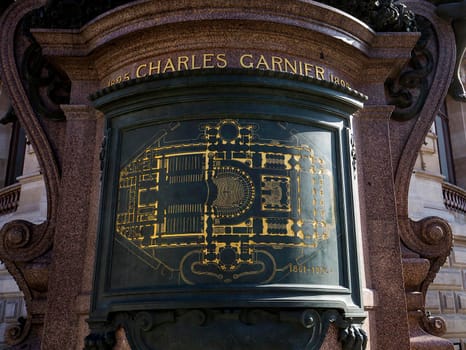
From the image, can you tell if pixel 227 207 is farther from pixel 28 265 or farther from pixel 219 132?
pixel 28 265

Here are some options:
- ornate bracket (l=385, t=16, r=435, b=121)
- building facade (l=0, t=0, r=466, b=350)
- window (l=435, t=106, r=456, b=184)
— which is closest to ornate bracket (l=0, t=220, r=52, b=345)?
building facade (l=0, t=0, r=466, b=350)

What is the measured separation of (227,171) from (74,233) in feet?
7.18

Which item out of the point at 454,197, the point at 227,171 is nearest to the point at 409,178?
the point at 227,171

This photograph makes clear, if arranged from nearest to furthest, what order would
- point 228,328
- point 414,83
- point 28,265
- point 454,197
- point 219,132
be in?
point 228,328 → point 219,132 → point 28,265 → point 414,83 → point 454,197

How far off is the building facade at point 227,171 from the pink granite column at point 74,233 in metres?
0.02

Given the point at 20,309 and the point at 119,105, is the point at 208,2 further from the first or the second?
the point at 20,309

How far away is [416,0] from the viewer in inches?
309

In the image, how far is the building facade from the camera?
4.88 meters

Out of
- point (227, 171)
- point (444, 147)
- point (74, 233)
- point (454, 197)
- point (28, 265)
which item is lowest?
point (28, 265)

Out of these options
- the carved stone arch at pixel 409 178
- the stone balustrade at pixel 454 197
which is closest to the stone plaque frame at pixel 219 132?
the carved stone arch at pixel 409 178

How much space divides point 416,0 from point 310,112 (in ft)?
11.9

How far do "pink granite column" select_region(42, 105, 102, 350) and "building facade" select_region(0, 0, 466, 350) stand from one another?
0.07 feet

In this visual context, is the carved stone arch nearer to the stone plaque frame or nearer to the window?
the stone plaque frame

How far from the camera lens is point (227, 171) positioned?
200 inches
